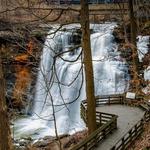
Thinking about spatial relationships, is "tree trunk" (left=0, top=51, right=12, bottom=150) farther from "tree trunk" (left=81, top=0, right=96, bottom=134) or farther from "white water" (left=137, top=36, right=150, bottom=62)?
"white water" (left=137, top=36, right=150, bottom=62)

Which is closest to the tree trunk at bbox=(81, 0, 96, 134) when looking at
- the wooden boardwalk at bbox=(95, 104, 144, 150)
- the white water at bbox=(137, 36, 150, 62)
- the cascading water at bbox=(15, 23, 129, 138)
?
the wooden boardwalk at bbox=(95, 104, 144, 150)

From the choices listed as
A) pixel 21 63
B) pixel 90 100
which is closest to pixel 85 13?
pixel 90 100

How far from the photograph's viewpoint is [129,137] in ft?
48.7

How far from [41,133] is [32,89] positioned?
25.0 ft

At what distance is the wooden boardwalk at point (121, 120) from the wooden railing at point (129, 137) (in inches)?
15.3

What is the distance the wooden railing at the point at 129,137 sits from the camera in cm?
1402

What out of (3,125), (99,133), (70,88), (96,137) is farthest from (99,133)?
(70,88)

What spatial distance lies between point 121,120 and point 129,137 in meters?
3.44

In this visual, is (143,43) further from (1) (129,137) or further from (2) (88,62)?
(2) (88,62)

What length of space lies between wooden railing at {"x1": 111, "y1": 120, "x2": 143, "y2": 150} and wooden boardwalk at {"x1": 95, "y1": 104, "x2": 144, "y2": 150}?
0.39 metres

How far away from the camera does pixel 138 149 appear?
44.5ft

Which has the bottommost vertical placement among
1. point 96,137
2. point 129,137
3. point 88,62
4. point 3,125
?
point 129,137

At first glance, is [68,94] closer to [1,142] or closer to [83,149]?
[83,149]

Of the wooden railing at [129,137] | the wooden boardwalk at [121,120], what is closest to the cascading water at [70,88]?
the wooden boardwalk at [121,120]
